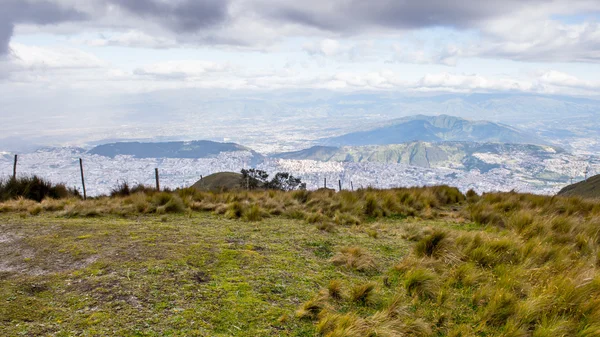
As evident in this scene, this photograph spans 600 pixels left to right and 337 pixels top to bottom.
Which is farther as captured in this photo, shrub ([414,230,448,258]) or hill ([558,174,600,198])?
hill ([558,174,600,198])

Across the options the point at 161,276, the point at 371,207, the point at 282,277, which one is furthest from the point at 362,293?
the point at 371,207

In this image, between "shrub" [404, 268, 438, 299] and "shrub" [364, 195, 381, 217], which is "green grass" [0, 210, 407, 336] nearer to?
"shrub" [404, 268, 438, 299]

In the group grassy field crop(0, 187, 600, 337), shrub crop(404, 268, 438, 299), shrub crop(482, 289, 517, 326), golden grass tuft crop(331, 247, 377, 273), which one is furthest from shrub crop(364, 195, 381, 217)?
shrub crop(482, 289, 517, 326)

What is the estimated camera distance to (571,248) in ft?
21.6

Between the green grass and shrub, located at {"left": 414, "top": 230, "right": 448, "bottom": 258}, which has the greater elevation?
the green grass

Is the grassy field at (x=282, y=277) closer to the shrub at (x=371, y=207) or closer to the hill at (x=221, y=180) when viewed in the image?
the shrub at (x=371, y=207)

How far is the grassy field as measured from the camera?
11.1 ft

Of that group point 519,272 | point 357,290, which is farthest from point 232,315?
point 519,272

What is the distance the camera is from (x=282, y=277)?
453 cm

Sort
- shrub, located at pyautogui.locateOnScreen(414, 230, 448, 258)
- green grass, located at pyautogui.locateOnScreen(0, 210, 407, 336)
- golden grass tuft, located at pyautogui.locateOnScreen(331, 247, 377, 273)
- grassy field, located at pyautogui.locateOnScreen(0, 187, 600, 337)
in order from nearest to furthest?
1. green grass, located at pyautogui.locateOnScreen(0, 210, 407, 336)
2. grassy field, located at pyautogui.locateOnScreen(0, 187, 600, 337)
3. golden grass tuft, located at pyautogui.locateOnScreen(331, 247, 377, 273)
4. shrub, located at pyautogui.locateOnScreen(414, 230, 448, 258)

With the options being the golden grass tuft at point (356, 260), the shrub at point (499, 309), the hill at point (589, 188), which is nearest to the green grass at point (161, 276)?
the golden grass tuft at point (356, 260)

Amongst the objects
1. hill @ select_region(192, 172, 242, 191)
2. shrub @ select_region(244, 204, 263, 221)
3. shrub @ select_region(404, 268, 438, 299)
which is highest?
shrub @ select_region(244, 204, 263, 221)

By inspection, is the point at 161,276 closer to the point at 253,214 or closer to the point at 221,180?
the point at 253,214

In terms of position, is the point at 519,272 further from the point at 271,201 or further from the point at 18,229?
the point at 18,229
